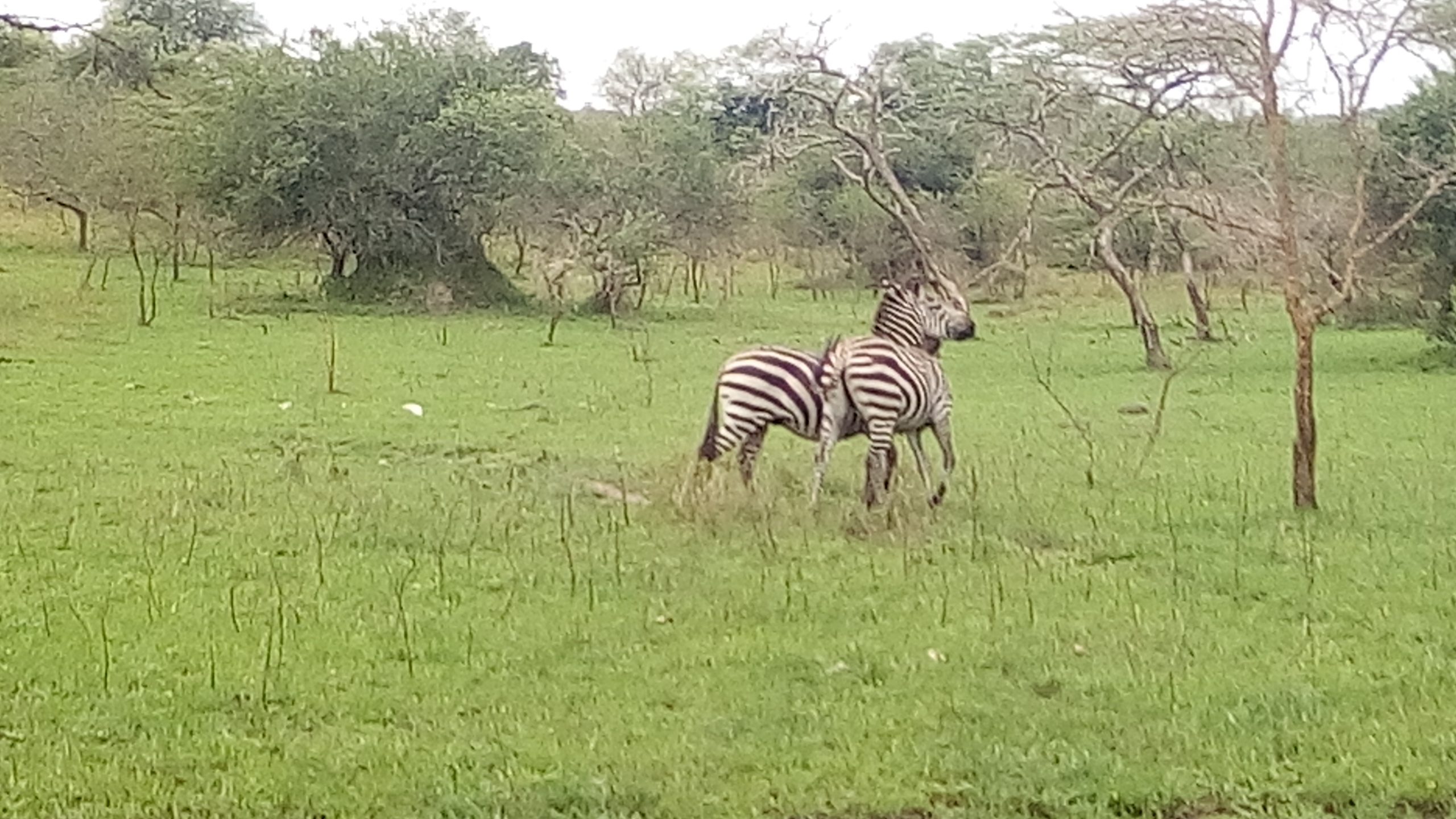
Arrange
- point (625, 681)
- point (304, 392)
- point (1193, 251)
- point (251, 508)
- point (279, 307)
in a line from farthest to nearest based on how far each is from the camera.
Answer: point (1193, 251) → point (279, 307) → point (304, 392) → point (251, 508) → point (625, 681)

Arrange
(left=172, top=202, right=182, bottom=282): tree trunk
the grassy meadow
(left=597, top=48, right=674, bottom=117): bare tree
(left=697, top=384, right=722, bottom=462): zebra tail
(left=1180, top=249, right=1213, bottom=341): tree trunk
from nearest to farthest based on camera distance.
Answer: the grassy meadow → (left=697, top=384, right=722, bottom=462): zebra tail → (left=1180, top=249, right=1213, bottom=341): tree trunk → (left=172, top=202, right=182, bottom=282): tree trunk → (left=597, top=48, right=674, bottom=117): bare tree

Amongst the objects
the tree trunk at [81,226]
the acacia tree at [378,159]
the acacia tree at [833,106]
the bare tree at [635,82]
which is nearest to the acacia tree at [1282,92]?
the acacia tree at [833,106]

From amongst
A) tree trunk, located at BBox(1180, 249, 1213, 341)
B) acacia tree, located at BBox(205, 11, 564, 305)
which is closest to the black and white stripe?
tree trunk, located at BBox(1180, 249, 1213, 341)

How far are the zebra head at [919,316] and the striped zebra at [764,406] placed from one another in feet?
3.32

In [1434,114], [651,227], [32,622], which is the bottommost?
[32,622]

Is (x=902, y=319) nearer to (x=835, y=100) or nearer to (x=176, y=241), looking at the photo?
(x=835, y=100)

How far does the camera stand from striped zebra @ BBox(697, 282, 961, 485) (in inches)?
427

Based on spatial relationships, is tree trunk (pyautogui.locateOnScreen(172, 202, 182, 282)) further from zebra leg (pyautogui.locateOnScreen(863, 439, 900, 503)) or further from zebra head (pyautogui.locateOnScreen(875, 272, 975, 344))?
zebra leg (pyautogui.locateOnScreen(863, 439, 900, 503))

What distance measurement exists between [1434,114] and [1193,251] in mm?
12863

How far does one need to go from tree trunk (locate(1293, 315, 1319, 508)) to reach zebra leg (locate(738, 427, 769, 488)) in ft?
11.2

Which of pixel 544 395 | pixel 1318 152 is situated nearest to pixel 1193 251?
pixel 1318 152

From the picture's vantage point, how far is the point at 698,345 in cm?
2484

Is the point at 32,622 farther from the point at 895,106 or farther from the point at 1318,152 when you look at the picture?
the point at 895,106

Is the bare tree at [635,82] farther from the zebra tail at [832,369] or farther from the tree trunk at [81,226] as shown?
the zebra tail at [832,369]
